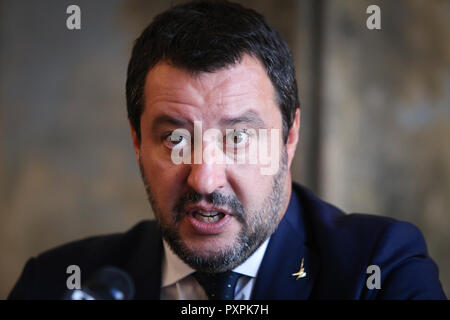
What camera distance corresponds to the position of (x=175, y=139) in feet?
3.91

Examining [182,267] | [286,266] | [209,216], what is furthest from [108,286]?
[286,266]

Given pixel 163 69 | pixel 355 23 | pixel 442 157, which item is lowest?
pixel 442 157

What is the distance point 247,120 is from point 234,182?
0.15 metres

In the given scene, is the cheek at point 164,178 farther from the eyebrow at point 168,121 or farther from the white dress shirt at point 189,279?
the white dress shirt at point 189,279

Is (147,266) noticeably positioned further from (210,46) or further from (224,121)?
(210,46)

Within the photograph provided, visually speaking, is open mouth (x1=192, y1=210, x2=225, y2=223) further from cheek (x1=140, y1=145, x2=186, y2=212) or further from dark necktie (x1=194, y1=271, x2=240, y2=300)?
dark necktie (x1=194, y1=271, x2=240, y2=300)

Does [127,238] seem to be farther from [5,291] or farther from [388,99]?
[5,291]

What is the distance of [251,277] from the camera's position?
1.34 meters

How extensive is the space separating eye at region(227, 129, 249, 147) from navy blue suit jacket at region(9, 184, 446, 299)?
0.33 m

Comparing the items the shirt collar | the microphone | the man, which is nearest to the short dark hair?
the man

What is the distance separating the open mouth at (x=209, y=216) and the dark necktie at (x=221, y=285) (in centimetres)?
20

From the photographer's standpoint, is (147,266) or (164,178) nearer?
(164,178)

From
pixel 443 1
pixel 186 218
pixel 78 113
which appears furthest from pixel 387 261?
pixel 78 113
